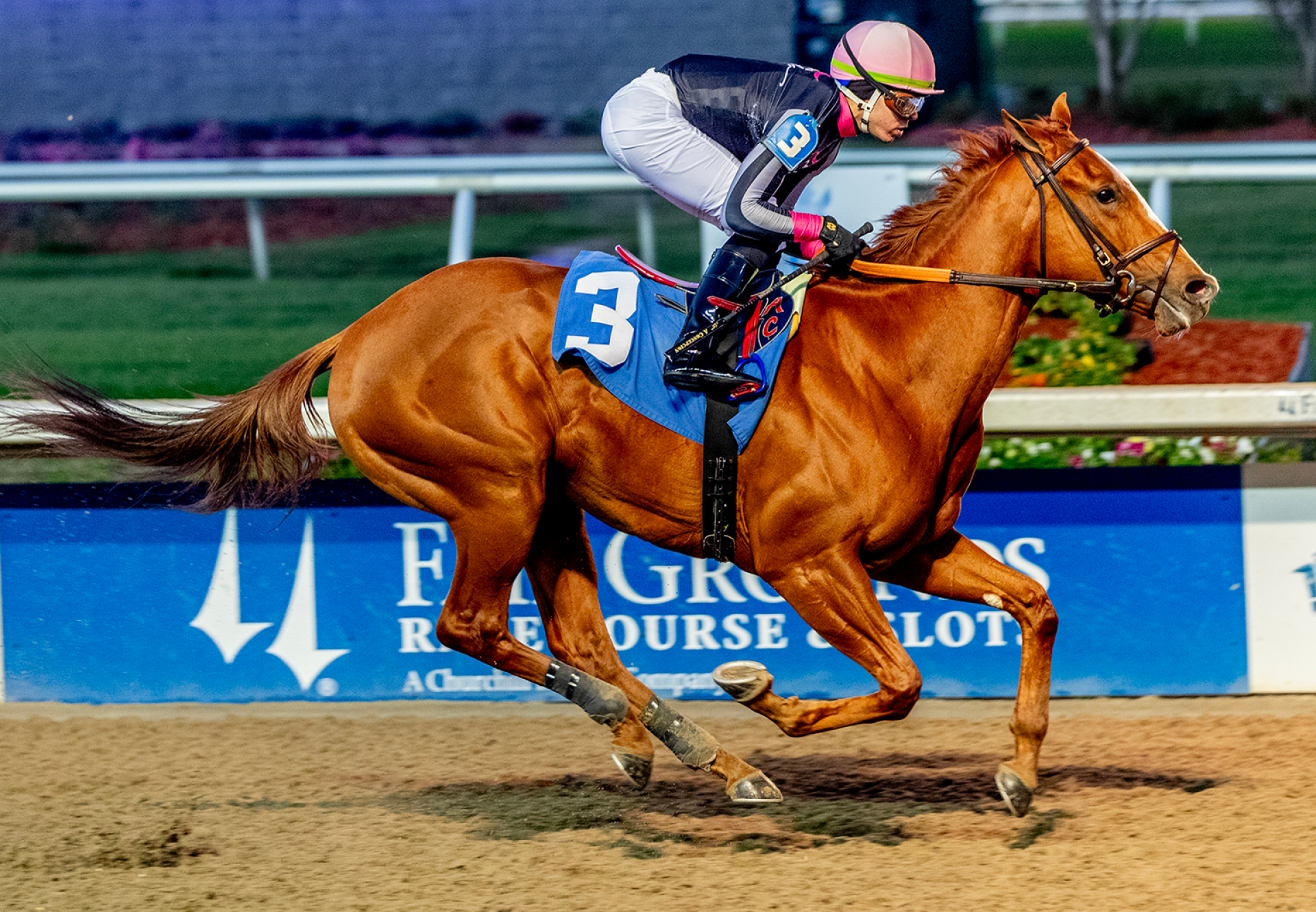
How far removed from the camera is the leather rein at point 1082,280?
3504 millimetres

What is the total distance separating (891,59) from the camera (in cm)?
353

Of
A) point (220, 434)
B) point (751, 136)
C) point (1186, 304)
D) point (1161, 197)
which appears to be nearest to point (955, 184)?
point (751, 136)

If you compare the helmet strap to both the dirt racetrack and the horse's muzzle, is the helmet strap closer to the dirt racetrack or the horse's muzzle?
the horse's muzzle

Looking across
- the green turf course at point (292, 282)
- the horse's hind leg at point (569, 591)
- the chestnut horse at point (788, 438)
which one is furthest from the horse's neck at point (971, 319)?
the green turf course at point (292, 282)

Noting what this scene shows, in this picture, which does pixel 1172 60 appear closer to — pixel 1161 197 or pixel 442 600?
pixel 1161 197

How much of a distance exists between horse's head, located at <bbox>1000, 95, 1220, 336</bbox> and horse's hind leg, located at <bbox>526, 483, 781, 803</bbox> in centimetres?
145

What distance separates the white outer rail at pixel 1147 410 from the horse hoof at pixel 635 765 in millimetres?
1406

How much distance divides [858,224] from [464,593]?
2.65 m

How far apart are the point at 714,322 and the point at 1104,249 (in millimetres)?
946

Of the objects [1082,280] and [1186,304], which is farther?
[1082,280]

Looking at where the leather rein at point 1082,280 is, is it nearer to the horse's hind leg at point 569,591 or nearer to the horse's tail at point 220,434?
the horse's hind leg at point 569,591

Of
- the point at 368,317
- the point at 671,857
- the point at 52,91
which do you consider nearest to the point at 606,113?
the point at 368,317

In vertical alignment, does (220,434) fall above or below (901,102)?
below

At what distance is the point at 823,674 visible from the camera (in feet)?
15.9
